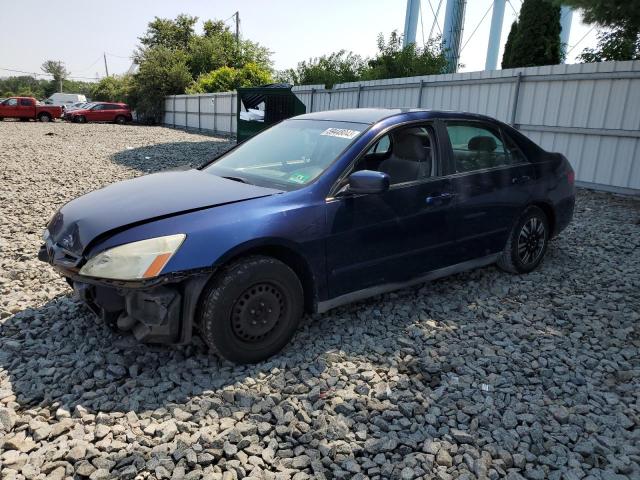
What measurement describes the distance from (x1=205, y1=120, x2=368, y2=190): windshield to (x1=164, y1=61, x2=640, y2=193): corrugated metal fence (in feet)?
22.3

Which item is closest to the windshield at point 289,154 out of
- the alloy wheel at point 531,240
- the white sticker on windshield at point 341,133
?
the white sticker on windshield at point 341,133

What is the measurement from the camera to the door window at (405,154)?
151 inches

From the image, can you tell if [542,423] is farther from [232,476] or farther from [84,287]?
[84,287]

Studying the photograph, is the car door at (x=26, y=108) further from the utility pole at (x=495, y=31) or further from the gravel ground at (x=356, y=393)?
the gravel ground at (x=356, y=393)

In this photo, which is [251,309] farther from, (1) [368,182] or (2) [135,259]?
(1) [368,182]

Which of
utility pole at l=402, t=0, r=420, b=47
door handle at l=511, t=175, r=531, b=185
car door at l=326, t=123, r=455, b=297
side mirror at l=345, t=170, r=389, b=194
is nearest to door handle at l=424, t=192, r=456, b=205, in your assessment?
car door at l=326, t=123, r=455, b=297

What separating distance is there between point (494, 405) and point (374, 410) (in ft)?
2.29

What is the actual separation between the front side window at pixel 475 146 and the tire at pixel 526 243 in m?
0.59

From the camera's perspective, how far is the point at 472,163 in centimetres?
423

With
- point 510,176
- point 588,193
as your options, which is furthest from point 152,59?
point 510,176

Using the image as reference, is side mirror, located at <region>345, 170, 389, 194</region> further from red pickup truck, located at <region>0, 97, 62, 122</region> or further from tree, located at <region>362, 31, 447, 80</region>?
red pickup truck, located at <region>0, 97, 62, 122</region>

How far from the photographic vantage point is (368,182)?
322cm

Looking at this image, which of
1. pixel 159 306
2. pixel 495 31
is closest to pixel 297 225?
pixel 159 306

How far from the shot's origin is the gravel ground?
93.5 inches
